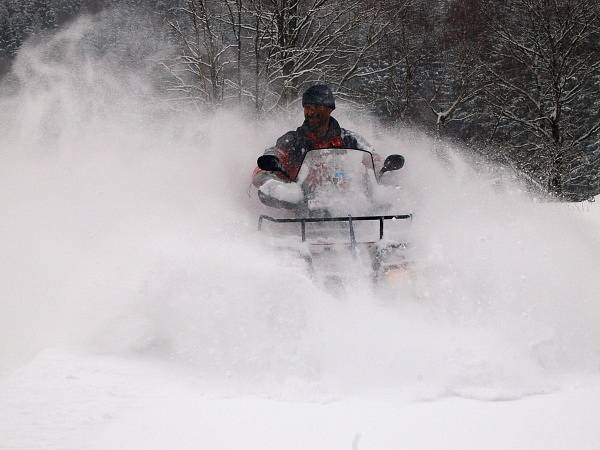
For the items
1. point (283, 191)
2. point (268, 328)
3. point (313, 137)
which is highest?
point (313, 137)

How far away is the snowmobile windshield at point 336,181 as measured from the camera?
19.7 feet

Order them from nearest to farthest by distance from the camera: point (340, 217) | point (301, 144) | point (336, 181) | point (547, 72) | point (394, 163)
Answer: point (340, 217) → point (336, 181) → point (394, 163) → point (301, 144) → point (547, 72)

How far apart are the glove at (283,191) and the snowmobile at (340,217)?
14 cm

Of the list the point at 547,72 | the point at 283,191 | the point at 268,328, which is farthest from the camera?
the point at 547,72

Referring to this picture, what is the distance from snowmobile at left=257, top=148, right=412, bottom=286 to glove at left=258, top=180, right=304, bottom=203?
14 centimetres

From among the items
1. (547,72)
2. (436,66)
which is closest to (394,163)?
(547,72)

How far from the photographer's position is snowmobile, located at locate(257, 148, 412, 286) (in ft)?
16.5

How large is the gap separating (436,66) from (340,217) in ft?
61.0

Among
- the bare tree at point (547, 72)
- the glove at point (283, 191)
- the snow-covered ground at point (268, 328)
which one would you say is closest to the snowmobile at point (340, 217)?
the glove at point (283, 191)

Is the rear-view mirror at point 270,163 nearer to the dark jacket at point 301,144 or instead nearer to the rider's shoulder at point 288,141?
the dark jacket at point 301,144

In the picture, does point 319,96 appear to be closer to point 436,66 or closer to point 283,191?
point 283,191

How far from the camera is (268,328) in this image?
4.03m

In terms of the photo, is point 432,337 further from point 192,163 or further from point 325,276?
point 192,163

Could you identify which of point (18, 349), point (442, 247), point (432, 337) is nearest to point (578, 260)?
point (442, 247)
